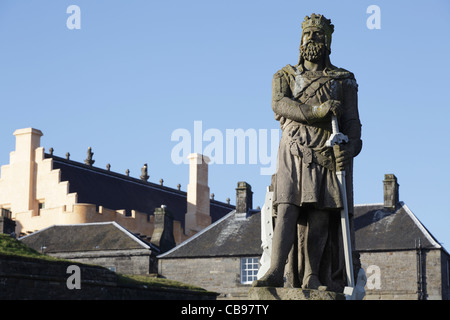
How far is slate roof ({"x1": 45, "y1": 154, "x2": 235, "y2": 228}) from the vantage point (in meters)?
60.2

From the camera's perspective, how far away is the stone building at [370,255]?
4597 cm

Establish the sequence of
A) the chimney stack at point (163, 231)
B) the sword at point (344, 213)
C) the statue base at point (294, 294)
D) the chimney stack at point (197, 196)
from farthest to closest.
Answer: the chimney stack at point (197, 196), the chimney stack at point (163, 231), the sword at point (344, 213), the statue base at point (294, 294)

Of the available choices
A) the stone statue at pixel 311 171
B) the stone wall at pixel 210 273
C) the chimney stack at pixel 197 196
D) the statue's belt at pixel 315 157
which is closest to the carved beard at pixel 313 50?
the stone statue at pixel 311 171

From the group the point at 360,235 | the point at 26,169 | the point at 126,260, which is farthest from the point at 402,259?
the point at 26,169

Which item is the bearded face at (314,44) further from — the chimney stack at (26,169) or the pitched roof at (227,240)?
the chimney stack at (26,169)

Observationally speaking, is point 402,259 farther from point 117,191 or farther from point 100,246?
point 117,191

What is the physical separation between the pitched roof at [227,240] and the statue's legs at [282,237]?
38.5 metres

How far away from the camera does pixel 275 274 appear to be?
31.7ft

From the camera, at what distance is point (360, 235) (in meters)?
47.5

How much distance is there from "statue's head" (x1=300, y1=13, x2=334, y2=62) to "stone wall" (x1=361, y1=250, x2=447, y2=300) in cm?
3653

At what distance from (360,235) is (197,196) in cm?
1781

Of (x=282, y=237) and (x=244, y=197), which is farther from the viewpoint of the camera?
(x=244, y=197)

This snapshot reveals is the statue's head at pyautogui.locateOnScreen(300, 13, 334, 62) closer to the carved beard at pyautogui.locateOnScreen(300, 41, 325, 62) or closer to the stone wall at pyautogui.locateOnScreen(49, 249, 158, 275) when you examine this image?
the carved beard at pyautogui.locateOnScreen(300, 41, 325, 62)

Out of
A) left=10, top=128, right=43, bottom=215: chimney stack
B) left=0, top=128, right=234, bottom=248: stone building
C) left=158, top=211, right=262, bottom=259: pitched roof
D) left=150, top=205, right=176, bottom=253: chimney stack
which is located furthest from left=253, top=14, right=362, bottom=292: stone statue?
left=10, top=128, right=43, bottom=215: chimney stack
